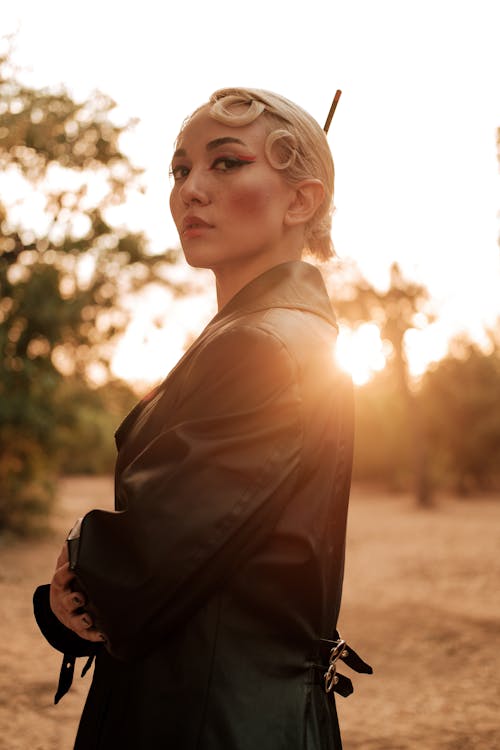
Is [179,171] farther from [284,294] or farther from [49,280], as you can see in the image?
[49,280]

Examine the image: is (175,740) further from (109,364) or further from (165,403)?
(109,364)

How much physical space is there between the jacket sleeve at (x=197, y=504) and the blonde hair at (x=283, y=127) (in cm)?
46

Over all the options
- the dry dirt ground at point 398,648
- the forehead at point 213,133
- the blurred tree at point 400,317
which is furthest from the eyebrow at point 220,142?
the blurred tree at point 400,317

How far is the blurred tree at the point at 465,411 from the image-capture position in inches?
1022

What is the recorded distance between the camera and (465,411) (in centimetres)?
2622

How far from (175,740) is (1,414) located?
40.7ft

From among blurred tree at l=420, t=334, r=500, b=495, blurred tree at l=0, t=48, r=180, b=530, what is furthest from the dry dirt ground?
blurred tree at l=420, t=334, r=500, b=495

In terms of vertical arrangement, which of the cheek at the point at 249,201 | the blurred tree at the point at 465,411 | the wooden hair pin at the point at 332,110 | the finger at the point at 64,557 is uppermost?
the blurred tree at the point at 465,411

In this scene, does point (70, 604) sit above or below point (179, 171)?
below

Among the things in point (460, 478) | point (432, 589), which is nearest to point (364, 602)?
point (432, 589)

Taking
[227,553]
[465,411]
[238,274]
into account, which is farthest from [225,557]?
[465,411]

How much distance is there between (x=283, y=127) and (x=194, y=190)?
0.75 ft

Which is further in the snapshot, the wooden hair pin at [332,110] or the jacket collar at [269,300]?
the wooden hair pin at [332,110]

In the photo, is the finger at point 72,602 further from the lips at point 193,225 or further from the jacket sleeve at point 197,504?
the lips at point 193,225
